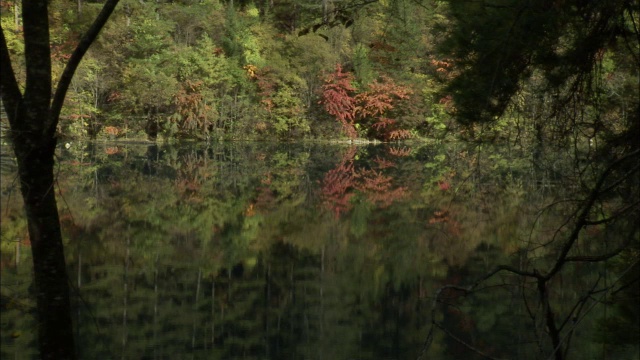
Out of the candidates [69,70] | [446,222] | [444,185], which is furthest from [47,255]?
[444,185]

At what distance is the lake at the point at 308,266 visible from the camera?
17.0 feet

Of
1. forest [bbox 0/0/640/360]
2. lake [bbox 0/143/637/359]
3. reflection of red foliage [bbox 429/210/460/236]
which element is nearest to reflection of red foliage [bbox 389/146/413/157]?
forest [bbox 0/0/640/360]

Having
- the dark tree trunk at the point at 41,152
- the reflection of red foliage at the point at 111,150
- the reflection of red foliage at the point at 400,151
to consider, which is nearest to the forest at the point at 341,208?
the dark tree trunk at the point at 41,152

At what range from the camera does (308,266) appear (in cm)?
802

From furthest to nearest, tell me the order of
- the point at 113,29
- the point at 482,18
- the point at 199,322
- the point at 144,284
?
the point at 113,29 < the point at 144,284 < the point at 199,322 < the point at 482,18

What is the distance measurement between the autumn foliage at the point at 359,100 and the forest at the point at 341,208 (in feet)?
7.09

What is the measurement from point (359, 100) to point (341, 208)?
17.0m

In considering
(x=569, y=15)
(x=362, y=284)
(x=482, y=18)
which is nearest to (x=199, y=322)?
(x=362, y=284)

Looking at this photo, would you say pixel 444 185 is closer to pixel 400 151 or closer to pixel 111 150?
pixel 400 151

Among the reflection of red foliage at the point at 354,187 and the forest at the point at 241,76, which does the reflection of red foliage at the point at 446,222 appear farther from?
the forest at the point at 241,76

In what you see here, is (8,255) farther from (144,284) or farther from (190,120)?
(190,120)

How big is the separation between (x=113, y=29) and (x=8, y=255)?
1953cm

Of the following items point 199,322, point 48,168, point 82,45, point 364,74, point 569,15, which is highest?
point 364,74

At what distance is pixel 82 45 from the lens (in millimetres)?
2230
